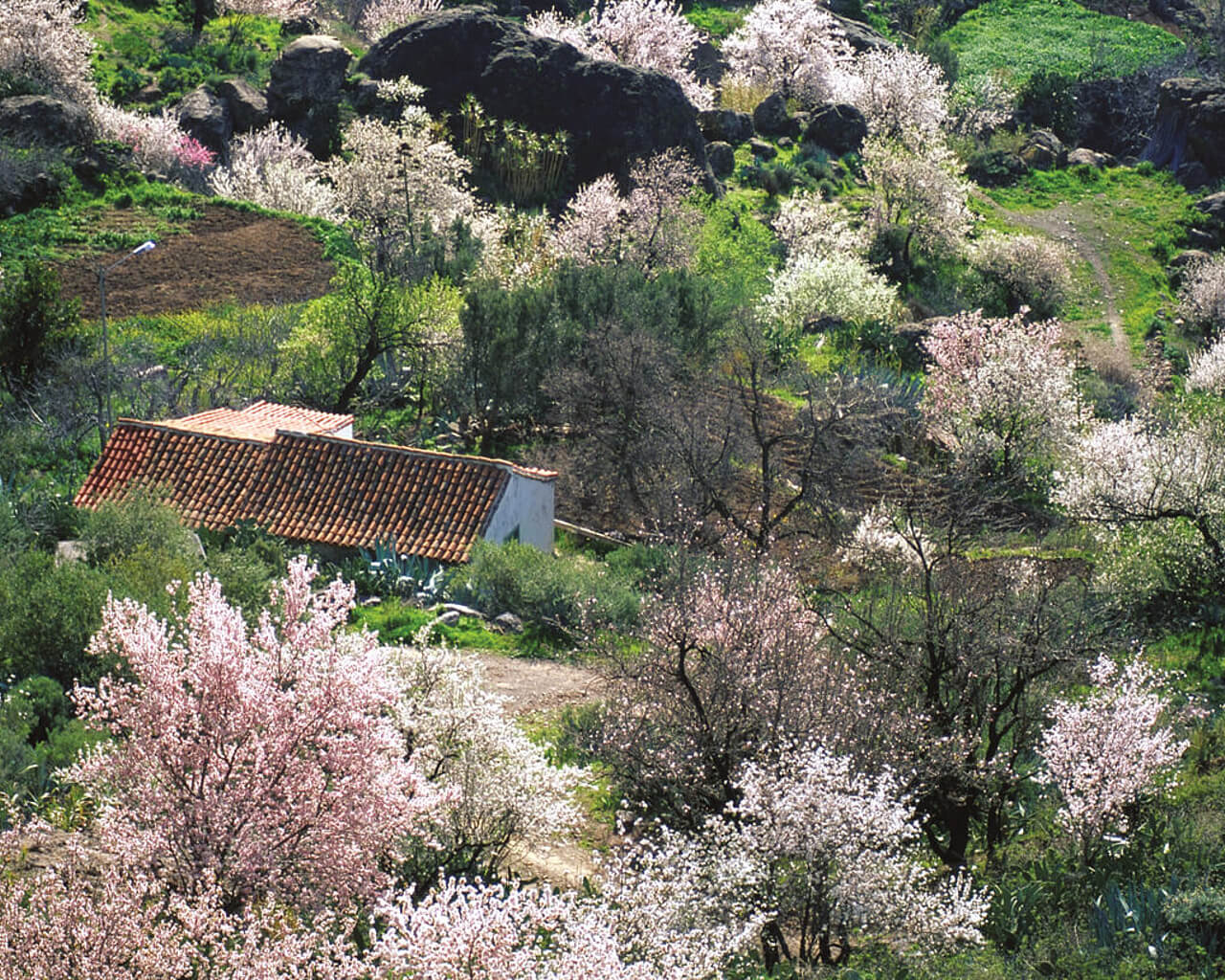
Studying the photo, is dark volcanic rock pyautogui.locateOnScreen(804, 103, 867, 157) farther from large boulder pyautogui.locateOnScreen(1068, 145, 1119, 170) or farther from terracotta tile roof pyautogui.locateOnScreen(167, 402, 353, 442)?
terracotta tile roof pyautogui.locateOnScreen(167, 402, 353, 442)

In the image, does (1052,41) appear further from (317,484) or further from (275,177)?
(317,484)

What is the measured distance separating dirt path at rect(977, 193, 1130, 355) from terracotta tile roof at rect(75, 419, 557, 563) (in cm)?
2664

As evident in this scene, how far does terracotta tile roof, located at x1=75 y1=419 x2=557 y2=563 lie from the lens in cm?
2138

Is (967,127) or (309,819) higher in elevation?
(309,819)

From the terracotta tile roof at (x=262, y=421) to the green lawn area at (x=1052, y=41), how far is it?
4466 centimetres

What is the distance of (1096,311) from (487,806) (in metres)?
36.2

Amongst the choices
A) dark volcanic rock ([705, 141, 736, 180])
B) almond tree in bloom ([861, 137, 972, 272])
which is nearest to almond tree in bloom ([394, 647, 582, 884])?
almond tree in bloom ([861, 137, 972, 272])

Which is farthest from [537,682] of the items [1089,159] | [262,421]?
[1089,159]

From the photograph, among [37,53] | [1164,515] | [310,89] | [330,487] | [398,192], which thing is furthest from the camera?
[310,89]

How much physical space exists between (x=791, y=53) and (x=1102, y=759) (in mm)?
48865

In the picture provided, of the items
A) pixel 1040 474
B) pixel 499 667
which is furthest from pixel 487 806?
pixel 1040 474

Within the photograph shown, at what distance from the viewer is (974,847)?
13523 mm

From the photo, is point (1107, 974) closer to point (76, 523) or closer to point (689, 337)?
point (76, 523)

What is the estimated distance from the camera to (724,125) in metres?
51.2
